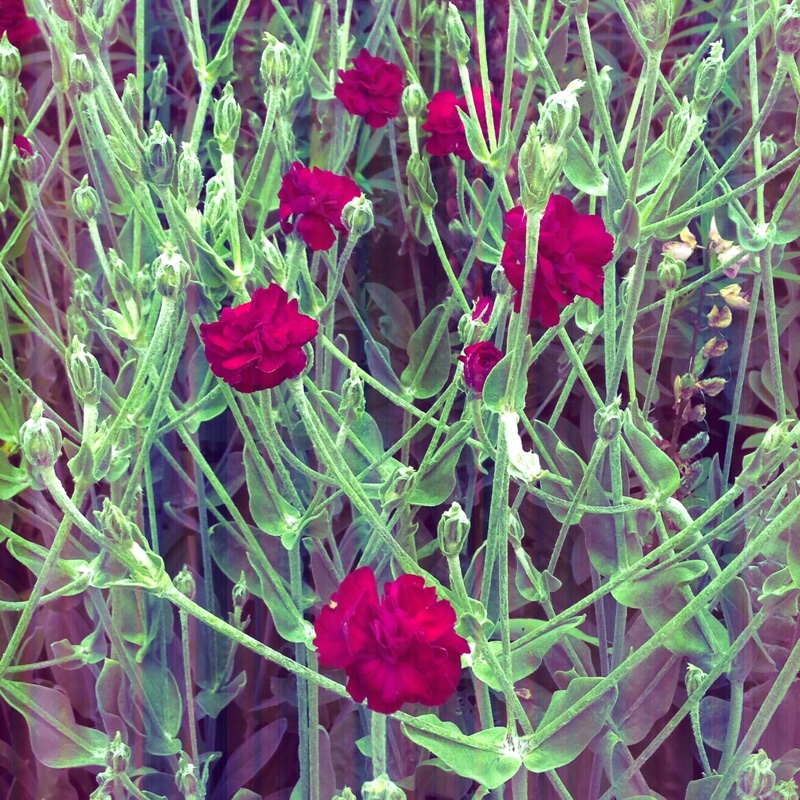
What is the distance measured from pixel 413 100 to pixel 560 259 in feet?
0.59

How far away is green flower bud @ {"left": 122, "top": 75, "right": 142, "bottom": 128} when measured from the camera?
1.64ft

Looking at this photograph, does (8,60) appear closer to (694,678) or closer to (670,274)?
(670,274)

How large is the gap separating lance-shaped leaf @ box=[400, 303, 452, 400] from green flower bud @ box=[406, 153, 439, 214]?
0.06 m

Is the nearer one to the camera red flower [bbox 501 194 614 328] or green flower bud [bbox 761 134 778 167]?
red flower [bbox 501 194 614 328]

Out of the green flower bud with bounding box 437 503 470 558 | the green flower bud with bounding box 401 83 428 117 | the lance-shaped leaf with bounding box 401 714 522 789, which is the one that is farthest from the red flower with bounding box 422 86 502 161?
the lance-shaped leaf with bounding box 401 714 522 789

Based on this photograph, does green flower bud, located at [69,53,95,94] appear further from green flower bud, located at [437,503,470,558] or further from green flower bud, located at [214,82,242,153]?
green flower bud, located at [437,503,470,558]

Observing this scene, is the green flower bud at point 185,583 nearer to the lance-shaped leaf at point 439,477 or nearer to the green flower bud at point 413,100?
the lance-shaped leaf at point 439,477

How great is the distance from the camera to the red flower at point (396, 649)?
0.37 m

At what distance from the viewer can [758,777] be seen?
0.45 metres

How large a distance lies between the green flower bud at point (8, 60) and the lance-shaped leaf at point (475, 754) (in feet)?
1.45

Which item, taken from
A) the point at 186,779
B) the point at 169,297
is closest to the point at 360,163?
the point at 169,297

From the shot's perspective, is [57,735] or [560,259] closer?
[560,259]

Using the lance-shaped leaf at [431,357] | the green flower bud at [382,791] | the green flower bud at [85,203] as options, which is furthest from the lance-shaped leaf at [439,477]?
the green flower bud at [85,203]

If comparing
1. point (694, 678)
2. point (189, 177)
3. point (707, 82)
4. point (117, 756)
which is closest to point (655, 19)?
Answer: point (707, 82)
